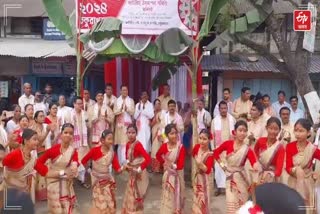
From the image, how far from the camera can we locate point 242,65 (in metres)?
13.6

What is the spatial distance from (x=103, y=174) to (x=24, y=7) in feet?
27.5

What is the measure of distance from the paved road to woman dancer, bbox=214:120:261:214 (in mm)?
1357

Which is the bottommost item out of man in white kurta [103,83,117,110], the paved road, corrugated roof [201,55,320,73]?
the paved road

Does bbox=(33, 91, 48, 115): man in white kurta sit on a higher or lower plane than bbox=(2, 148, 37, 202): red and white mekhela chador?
higher

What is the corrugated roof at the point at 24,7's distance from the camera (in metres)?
14.5

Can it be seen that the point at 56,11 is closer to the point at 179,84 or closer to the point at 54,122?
the point at 54,122

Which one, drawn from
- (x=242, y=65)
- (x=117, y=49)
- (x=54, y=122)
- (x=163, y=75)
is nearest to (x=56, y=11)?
(x=117, y=49)

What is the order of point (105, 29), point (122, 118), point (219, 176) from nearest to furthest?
point (105, 29)
point (219, 176)
point (122, 118)

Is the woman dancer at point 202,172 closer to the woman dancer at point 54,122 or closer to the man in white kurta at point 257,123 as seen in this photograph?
the man in white kurta at point 257,123

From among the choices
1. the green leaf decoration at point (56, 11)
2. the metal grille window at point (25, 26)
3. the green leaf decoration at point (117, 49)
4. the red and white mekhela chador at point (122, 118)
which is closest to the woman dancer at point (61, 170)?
the red and white mekhela chador at point (122, 118)

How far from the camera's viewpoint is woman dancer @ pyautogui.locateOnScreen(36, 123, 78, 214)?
23.0ft

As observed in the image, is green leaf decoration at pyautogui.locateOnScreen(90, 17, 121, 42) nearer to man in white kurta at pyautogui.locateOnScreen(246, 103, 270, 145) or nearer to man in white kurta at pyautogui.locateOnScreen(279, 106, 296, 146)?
man in white kurta at pyautogui.locateOnScreen(246, 103, 270, 145)

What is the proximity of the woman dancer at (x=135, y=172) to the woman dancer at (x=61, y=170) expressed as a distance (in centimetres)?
80

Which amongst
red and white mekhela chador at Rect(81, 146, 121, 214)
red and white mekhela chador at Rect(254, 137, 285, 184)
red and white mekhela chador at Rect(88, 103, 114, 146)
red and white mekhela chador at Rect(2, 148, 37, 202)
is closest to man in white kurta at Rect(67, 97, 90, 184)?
red and white mekhela chador at Rect(88, 103, 114, 146)
